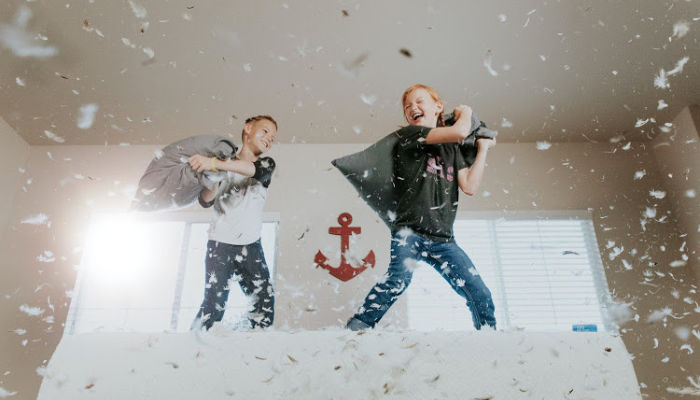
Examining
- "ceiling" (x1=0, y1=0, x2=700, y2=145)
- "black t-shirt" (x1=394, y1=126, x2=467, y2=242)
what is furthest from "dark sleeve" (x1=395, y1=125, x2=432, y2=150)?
"ceiling" (x1=0, y1=0, x2=700, y2=145)

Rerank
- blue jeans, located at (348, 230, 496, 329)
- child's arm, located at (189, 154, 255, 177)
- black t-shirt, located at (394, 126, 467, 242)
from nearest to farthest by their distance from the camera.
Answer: blue jeans, located at (348, 230, 496, 329)
black t-shirt, located at (394, 126, 467, 242)
child's arm, located at (189, 154, 255, 177)

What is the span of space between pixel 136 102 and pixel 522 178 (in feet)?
7.30

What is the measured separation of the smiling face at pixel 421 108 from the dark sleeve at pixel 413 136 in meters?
0.09

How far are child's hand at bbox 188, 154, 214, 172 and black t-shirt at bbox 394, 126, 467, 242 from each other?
2.18 feet

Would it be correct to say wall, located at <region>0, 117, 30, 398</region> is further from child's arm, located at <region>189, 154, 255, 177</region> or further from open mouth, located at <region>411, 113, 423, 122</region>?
open mouth, located at <region>411, 113, 423, 122</region>

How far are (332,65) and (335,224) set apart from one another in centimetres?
84

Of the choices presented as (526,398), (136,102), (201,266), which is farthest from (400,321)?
(136,102)

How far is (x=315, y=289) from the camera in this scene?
233 centimetres

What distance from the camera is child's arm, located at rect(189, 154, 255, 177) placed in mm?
1565

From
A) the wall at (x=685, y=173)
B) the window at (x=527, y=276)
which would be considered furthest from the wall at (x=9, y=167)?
the wall at (x=685, y=173)

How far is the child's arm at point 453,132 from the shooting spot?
1.29m

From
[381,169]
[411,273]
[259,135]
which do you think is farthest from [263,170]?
[411,273]

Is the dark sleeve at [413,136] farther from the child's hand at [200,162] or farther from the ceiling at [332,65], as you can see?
the ceiling at [332,65]

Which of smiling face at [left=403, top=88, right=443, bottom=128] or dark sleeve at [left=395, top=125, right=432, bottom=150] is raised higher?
smiling face at [left=403, top=88, right=443, bottom=128]
